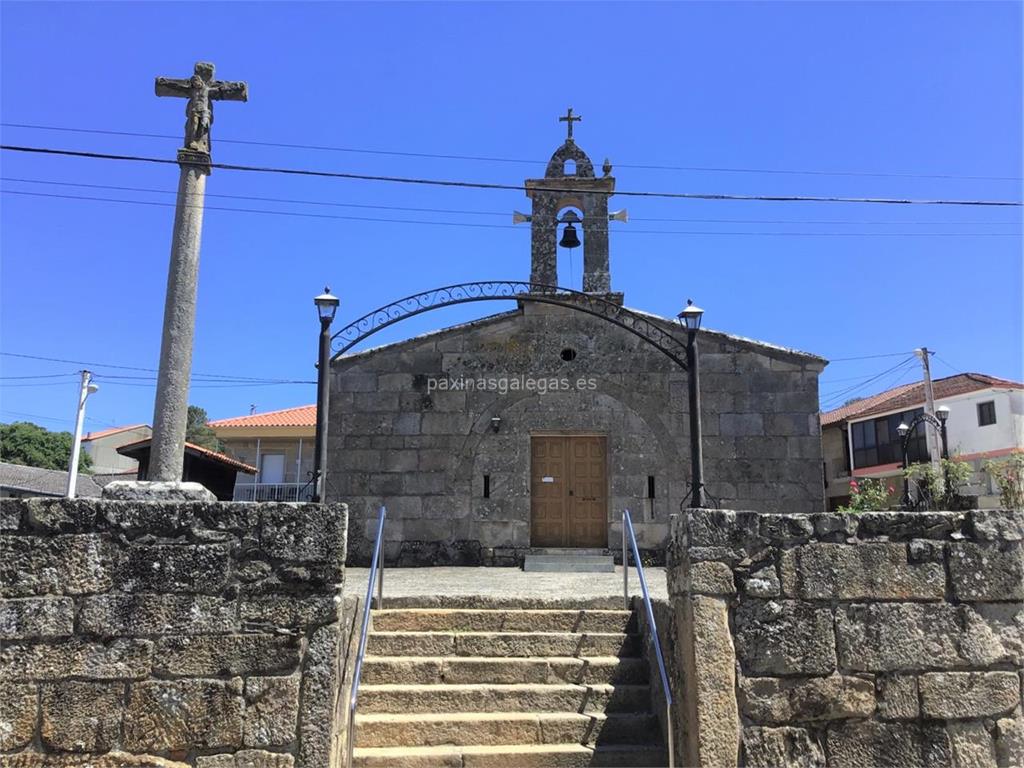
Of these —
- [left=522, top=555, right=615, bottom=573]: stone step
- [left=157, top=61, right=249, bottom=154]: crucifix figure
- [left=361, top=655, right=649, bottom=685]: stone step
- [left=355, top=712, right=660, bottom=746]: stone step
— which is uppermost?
[left=157, top=61, right=249, bottom=154]: crucifix figure

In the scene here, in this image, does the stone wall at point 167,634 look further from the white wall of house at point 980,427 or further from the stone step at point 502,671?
the white wall of house at point 980,427

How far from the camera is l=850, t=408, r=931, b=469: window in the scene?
29.5m

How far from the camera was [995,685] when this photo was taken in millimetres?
4273

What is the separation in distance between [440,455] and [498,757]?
7291 millimetres

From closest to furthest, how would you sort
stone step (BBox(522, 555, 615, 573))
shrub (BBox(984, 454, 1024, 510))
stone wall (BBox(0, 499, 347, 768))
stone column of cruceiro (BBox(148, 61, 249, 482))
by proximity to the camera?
stone wall (BBox(0, 499, 347, 768))
stone column of cruceiro (BBox(148, 61, 249, 482))
shrub (BBox(984, 454, 1024, 510))
stone step (BBox(522, 555, 615, 573))

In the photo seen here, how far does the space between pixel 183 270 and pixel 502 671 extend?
15.2ft

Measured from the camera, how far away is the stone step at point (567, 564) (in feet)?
35.9

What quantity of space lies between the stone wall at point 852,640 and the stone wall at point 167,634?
209cm

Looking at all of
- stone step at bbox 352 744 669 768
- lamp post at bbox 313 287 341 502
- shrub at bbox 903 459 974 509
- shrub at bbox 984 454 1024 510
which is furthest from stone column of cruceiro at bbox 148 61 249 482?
shrub at bbox 903 459 974 509

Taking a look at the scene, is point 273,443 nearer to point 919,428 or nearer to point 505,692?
point 505,692

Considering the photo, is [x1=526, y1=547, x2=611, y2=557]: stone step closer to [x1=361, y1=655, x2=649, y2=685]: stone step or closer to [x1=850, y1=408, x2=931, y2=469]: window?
[x1=361, y1=655, x2=649, y2=685]: stone step

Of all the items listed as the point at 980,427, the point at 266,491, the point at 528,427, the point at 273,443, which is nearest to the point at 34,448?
the point at 273,443

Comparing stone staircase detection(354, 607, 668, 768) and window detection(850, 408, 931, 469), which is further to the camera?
window detection(850, 408, 931, 469)

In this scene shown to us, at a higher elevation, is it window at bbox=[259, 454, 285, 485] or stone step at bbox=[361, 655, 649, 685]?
window at bbox=[259, 454, 285, 485]
